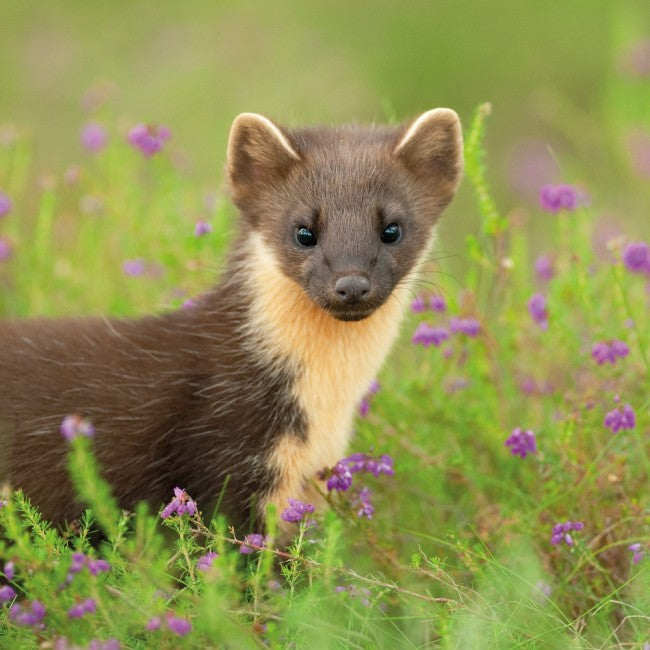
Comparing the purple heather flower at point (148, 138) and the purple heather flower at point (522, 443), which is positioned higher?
the purple heather flower at point (148, 138)

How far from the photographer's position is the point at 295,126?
5891mm

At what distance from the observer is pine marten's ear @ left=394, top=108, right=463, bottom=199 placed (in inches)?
211

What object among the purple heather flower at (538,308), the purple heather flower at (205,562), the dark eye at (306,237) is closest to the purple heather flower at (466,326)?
the purple heather flower at (538,308)

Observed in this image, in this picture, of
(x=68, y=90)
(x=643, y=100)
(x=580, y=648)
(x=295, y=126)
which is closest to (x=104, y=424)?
(x=295, y=126)

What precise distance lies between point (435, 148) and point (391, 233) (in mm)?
619

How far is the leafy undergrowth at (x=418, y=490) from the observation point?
147 inches

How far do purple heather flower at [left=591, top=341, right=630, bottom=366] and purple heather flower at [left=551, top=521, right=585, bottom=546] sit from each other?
862 millimetres

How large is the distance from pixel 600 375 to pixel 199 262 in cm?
225

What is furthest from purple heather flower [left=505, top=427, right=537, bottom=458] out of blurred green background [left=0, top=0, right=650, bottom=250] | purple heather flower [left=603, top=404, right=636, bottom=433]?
blurred green background [left=0, top=0, right=650, bottom=250]

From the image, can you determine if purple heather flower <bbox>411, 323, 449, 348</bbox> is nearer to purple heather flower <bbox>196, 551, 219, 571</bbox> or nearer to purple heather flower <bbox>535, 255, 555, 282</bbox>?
purple heather flower <bbox>535, 255, 555, 282</bbox>

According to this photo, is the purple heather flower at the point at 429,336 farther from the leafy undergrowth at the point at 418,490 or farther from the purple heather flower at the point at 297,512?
the purple heather flower at the point at 297,512

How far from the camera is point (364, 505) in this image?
4.85m

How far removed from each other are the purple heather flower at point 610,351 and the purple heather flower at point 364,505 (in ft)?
4.02

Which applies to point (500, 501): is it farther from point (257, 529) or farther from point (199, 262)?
point (199, 262)
